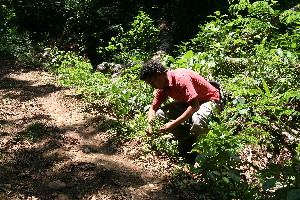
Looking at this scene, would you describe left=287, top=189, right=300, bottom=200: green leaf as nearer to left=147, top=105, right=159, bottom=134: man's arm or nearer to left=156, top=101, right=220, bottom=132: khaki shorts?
left=156, top=101, right=220, bottom=132: khaki shorts

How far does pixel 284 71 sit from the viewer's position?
15.9ft

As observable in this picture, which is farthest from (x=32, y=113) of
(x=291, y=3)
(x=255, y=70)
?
(x=291, y=3)

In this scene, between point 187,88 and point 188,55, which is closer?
point 187,88

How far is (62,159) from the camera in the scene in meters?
3.46

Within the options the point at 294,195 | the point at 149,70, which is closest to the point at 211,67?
the point at 149,70

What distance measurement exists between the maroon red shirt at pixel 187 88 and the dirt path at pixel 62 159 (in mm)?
1138

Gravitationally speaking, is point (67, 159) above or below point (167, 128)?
below

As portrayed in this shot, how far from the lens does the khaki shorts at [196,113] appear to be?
3791 mm

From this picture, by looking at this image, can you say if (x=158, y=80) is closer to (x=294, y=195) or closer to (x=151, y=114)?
(x=151, y=114)

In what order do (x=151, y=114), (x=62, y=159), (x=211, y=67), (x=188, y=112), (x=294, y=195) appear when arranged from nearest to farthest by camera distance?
(x=294, y=195) → (x=62, y=159) → (x=188, y=112) → (x=151, y=114) → (x=211, y=67)

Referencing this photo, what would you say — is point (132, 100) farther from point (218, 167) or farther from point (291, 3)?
point (291, 3)

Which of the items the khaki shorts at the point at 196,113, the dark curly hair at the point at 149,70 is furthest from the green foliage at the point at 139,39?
the dark curly hair at the point at 149,70

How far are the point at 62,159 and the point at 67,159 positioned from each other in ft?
0.21

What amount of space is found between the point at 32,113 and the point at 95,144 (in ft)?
5.55
